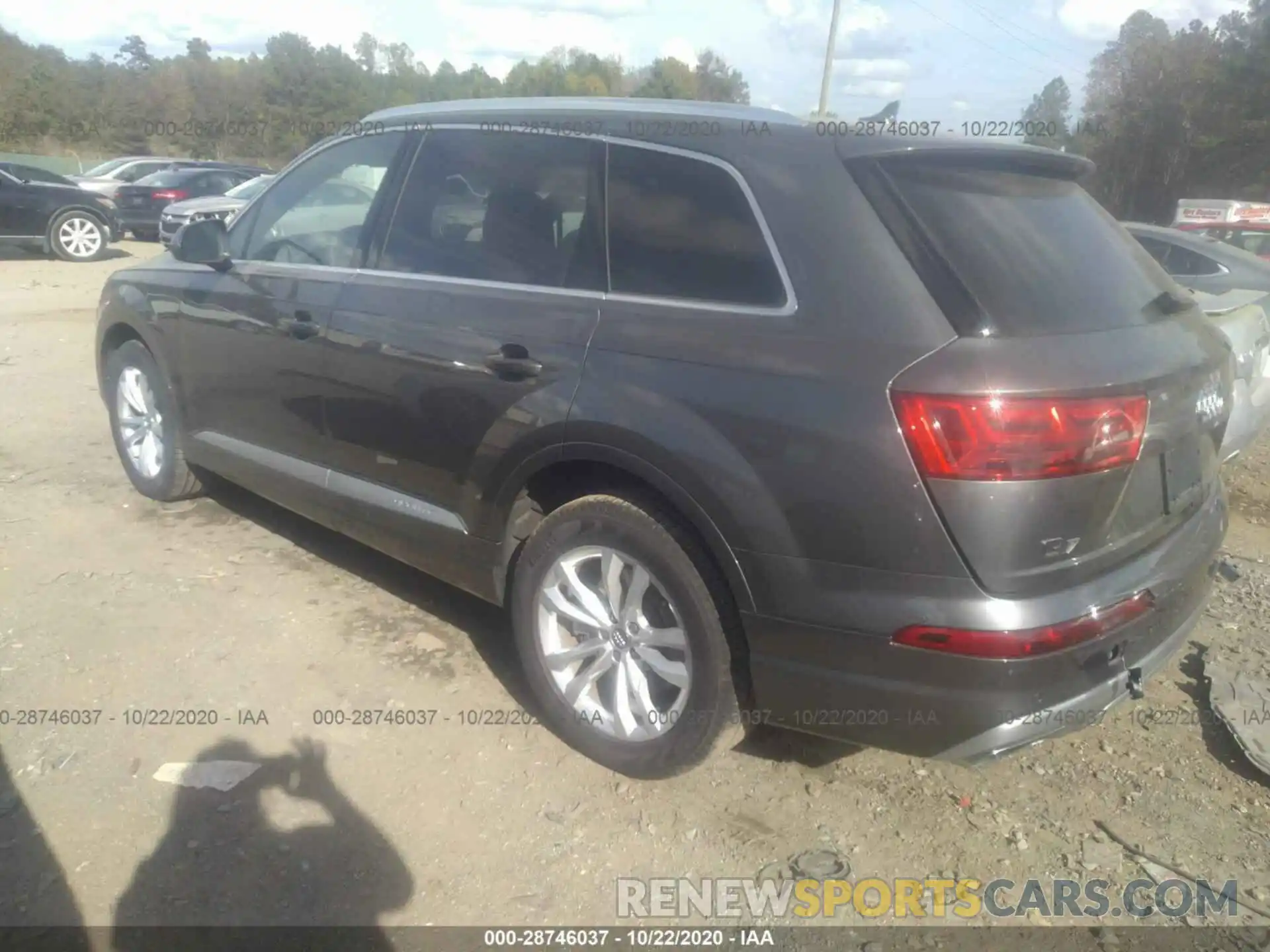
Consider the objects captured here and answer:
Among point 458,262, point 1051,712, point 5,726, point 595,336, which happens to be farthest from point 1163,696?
point 5,726

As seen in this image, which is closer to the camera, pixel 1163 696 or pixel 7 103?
pixel 1163 696

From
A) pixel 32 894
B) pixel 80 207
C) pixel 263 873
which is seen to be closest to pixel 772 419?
pixel 263 873

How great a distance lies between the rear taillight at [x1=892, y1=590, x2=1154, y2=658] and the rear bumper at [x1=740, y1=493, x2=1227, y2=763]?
0.02 m

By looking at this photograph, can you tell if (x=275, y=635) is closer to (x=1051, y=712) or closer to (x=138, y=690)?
(x=138, y=690)

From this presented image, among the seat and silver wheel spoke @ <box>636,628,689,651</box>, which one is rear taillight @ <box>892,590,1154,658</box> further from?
the seat

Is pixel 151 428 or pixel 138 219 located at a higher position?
pixel 151 428

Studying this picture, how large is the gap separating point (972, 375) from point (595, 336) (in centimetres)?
107

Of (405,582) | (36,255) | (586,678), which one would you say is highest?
(586,678)

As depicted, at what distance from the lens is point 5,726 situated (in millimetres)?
3221

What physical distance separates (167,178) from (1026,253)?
20.2m

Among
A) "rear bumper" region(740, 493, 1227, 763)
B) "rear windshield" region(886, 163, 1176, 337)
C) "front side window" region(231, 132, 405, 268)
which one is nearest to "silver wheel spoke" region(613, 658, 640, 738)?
"rear bumper" region(740, 493, 1227, 763)

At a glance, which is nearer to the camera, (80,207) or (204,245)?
(204,245)

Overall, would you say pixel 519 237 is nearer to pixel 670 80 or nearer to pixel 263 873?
pixel 263 873

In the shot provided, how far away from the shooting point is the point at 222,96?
53250 mm
